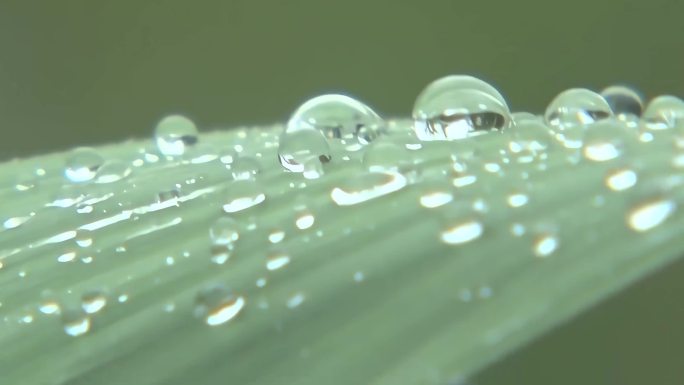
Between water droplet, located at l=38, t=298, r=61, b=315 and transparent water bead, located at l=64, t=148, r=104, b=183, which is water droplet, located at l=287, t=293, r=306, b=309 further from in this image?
transparent water bead, located at l=64, t=148, r=104, b=183

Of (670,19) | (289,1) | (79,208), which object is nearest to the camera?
(79,208)

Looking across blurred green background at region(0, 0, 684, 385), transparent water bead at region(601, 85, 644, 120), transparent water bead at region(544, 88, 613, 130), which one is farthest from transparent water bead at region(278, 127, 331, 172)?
blurred green background at region(0, 0, 684, 385)

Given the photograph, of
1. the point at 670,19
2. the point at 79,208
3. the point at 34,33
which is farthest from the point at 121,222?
the point at 34,33

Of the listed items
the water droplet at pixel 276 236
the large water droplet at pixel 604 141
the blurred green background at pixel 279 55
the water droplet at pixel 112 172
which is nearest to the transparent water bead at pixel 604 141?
the large water droplet at pixel 604 141

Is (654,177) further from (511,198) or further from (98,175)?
(98,175)

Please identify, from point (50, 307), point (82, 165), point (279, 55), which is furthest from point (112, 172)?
point (279, 55)

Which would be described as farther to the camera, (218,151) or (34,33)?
(34,33)
